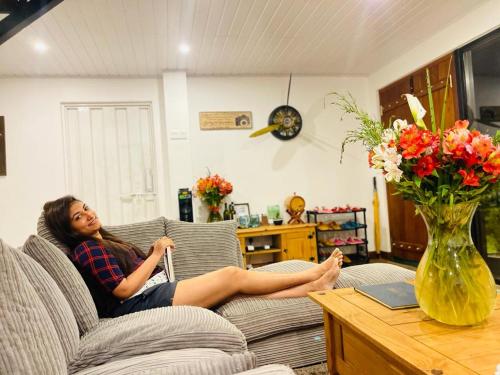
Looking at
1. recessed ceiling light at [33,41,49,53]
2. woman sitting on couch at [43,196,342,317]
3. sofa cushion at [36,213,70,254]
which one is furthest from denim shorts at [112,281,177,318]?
recessed ceiling light at [33,41,49,53]

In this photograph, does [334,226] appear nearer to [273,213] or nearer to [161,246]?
[273,213]

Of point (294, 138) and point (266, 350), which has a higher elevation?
point (294, 138)

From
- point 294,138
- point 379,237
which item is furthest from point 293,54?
point 379,237

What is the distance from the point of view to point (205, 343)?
136 cm

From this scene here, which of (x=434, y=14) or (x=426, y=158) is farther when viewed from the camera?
(x=434, y=14)

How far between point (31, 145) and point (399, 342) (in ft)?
14.6

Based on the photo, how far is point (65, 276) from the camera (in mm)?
1461

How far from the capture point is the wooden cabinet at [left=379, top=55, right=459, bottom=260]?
12.3 ft

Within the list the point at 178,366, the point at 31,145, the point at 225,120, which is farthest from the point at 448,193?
the point at 31,145

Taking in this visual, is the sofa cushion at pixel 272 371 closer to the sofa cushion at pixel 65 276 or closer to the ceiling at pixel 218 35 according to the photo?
the sofa cushion at pixel 65 276

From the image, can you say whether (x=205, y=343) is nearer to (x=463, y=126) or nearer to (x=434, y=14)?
(x=463, y=126)

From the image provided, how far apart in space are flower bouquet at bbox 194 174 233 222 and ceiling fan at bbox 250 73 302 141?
82 centimetres

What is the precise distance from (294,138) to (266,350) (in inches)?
133

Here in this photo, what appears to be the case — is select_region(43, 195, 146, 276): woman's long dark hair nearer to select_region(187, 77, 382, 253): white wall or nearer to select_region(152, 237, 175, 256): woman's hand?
select_region(152, 237, 175, 256): woman's hand
